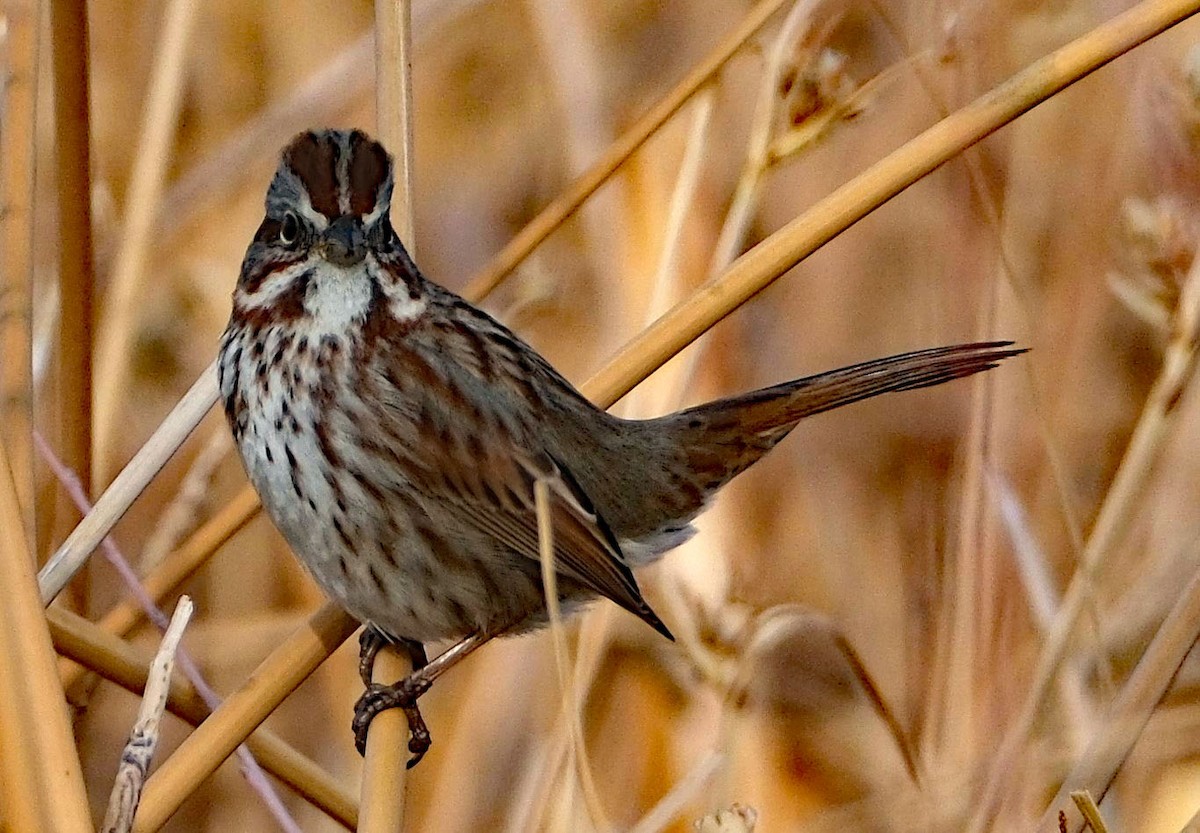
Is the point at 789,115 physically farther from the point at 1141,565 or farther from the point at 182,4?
the point at 1141,565

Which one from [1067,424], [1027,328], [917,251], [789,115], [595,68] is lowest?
[1067,424]

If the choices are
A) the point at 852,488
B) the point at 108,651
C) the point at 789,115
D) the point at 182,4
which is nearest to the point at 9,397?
the point at 108,651

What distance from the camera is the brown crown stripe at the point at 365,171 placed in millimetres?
1779

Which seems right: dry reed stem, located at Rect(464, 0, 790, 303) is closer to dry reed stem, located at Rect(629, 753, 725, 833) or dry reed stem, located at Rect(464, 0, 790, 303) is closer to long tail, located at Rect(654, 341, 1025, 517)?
long tail, located at Rect(654, 341, 1025, 517)

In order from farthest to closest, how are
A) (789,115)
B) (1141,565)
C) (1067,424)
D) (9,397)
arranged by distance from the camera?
1. (1067,424)
2. (1141,565)
3. (789,115)
4. (9,397)

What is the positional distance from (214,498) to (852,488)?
116 centimetres

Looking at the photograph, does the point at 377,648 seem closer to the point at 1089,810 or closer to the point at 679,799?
the point at 679,799

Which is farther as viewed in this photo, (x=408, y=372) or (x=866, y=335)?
(x=866, y=335)

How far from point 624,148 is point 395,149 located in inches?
10.9

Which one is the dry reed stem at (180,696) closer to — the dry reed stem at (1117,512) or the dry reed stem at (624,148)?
the dry reed stem at (624,148)

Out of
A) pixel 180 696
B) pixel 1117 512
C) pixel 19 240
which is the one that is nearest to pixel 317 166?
pixel 19 240

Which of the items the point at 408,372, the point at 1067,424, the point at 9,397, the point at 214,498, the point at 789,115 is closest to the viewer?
the point at 9,397

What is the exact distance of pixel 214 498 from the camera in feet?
9.53

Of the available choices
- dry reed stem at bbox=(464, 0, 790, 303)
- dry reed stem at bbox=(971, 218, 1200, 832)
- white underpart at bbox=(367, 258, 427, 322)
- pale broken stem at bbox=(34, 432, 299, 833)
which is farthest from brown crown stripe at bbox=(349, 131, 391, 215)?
dry reed stem at bbox=(971, 218, 1200, 832)
